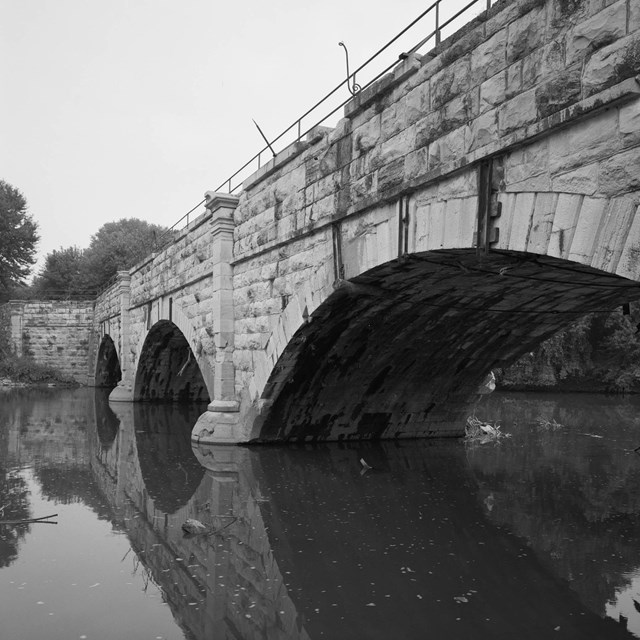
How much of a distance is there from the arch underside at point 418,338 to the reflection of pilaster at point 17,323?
86.8 ft

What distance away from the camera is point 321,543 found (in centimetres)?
543

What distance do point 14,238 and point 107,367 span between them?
12873 millimetres

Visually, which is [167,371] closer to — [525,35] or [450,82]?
[450,82]

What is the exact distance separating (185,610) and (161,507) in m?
2.75

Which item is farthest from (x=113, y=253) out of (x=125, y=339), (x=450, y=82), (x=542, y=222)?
(x=542, y=222)

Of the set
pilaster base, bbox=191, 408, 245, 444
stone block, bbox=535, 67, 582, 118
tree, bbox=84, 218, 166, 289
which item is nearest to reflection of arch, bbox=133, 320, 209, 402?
pilaster base, bbox=191, 408, 245, 444

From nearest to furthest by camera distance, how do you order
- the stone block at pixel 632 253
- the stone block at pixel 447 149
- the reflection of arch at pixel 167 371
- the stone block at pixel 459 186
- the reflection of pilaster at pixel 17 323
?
1. the stone block at pixel 632 253
2. the stone block at pixel 459 186
3. the stone block at pixel 447 149
4. the reflection of arch at pixel 167 371
5. the reflection of pilaster at pixel 17 323

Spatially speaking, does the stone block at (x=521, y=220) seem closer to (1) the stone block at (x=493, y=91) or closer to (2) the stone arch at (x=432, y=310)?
(2) the stone arch at (x=432, y=310)

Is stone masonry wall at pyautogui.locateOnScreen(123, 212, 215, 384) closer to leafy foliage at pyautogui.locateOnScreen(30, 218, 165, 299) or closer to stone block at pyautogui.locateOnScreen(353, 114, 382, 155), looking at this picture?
stone block at pyautogui.locateOnScreen(353, 114, 382, 155)

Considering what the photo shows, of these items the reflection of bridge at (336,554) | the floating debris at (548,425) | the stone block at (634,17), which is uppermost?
the stone block at (634,17)

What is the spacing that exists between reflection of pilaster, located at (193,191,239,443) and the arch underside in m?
0.69

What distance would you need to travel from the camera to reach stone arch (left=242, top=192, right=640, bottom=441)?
171 inches

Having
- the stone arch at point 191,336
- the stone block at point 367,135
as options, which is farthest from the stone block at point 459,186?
the stone arch at point 191,336

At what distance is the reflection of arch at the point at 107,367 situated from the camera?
97.7 ft
